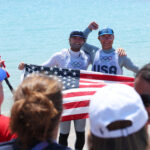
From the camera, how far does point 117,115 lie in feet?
6.10

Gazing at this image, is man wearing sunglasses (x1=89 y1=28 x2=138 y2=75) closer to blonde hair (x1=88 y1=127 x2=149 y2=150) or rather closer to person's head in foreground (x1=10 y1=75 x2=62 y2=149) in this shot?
person's head in foreground (x1=10 y1=75 x2=62 y2=149)

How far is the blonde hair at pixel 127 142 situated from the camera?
6.03ft

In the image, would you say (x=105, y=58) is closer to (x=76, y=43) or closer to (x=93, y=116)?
(x=76, y=43)

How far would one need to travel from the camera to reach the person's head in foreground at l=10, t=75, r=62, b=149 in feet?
6.70

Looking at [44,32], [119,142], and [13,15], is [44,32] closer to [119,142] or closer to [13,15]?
[13,15]

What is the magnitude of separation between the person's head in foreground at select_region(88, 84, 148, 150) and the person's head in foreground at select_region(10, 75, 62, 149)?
0.90 feet

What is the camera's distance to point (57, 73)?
16.2ft

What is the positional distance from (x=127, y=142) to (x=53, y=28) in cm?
2175

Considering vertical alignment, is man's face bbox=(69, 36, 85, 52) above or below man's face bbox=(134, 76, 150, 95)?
below

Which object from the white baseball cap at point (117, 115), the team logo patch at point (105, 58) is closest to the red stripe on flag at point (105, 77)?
the team logo patch at point (105, 58)

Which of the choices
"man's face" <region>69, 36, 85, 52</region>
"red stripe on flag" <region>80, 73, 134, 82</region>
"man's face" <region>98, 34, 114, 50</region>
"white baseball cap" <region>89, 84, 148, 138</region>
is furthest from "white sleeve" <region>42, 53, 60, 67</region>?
"white baseball cap" <region>89, 84, 148, 138</region>

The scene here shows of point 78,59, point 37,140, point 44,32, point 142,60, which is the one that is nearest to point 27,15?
point 44,32

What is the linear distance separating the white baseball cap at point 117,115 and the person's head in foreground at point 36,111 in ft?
0.88

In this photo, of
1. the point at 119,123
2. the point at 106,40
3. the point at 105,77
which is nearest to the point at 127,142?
the point at 119,123
